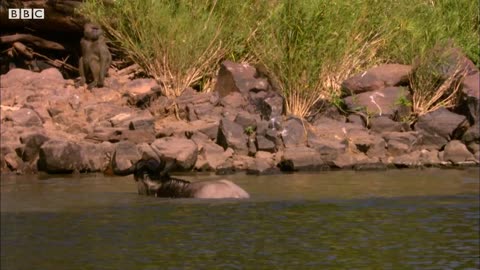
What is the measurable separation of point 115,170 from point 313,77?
4644 millimetres

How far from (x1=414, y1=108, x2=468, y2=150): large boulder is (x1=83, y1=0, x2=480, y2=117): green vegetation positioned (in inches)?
67.3

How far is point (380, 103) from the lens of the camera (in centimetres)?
2177

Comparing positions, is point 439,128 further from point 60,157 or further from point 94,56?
point 60,157

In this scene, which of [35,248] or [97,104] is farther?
[97,104]

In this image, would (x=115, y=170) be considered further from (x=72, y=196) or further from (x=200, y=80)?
(x=200, y=80)

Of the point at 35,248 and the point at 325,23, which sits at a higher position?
the point at 325,23

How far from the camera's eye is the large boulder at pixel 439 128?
20703mm

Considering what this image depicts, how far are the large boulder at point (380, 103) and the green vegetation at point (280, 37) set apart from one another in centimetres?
47

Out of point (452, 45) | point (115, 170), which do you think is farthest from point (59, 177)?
point (452, 45)

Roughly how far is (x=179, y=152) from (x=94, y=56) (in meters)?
4.01

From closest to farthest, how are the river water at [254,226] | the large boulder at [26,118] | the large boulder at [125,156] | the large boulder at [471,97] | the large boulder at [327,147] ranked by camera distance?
the river water at [254,226] < the large boulder at [125,156] < the large boulder at [327,147] < the large boulder at [26,118] < the large boulder at [471,97]

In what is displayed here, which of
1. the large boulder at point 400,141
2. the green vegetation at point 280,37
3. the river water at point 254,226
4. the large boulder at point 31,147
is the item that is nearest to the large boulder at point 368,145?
the large boulder at point 400,141

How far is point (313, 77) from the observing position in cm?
2139

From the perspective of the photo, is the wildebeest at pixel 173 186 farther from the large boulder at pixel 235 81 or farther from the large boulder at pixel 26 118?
the large boulder at pixel 235 81
